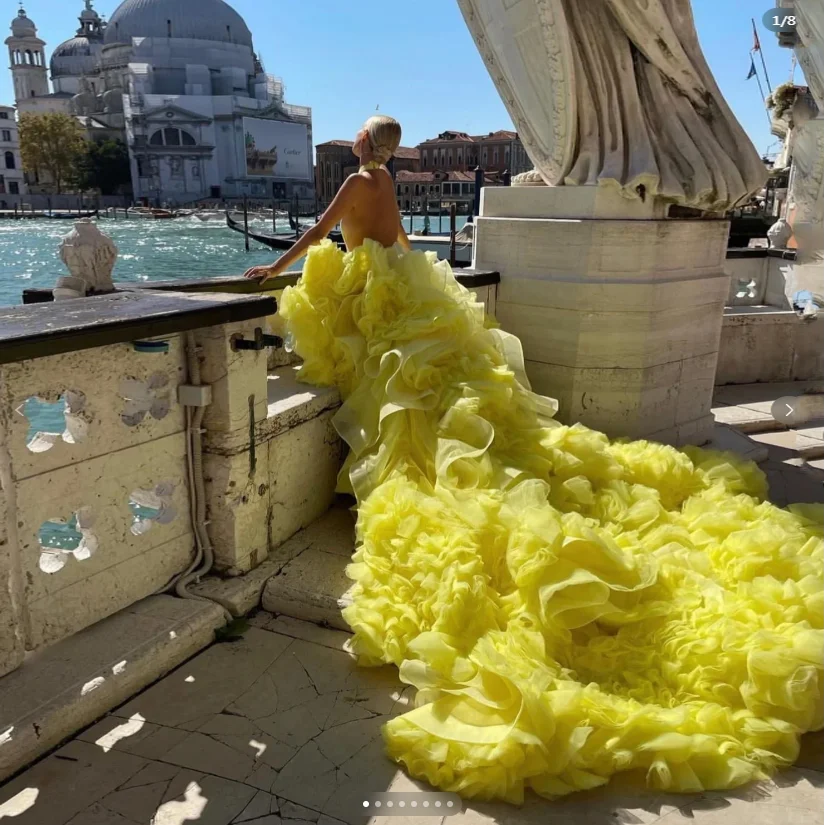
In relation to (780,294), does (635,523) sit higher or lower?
lower

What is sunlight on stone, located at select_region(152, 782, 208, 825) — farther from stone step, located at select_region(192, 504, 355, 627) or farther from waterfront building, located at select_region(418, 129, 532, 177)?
waterfront building, located at select_region(418, 129, 532, 177)

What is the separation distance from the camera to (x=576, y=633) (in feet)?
7.85

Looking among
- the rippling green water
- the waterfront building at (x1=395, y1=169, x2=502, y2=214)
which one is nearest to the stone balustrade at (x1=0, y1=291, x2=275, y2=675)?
the rippling green water

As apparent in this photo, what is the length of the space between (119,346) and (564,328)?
263 cm

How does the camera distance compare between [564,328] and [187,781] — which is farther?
[564,328]

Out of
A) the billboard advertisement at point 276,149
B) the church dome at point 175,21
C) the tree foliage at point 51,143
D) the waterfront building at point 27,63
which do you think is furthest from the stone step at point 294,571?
the waterfront building at point 27,63

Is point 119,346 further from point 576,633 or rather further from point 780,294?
point 780,294

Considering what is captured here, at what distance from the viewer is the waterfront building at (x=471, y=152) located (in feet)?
283

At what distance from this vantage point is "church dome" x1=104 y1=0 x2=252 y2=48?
77875mm

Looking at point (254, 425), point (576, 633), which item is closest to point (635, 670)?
point (576, 633)

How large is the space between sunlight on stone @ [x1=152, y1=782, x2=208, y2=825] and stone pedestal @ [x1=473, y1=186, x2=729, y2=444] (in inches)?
118

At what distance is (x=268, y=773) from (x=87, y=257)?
2080 millimetres

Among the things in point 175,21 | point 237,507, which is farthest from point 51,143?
point 237,507

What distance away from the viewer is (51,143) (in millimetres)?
76375
